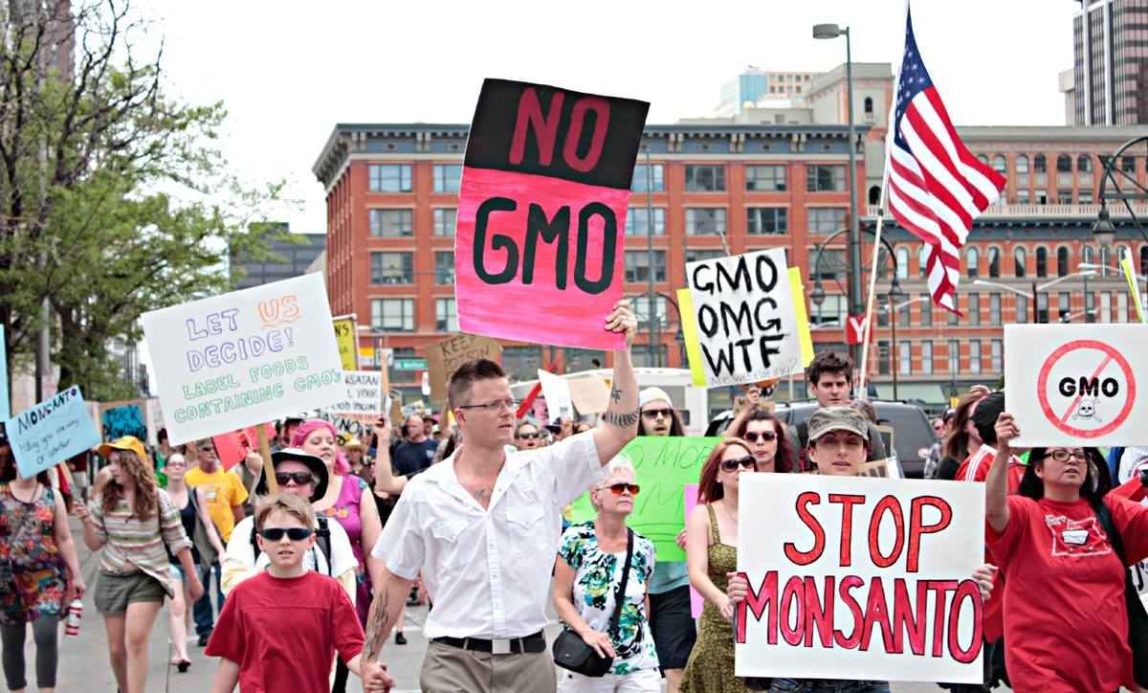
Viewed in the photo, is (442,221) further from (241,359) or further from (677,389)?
(241,359)

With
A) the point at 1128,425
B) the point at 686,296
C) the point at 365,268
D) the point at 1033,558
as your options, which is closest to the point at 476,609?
the point at 1033,558

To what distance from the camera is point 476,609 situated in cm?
614

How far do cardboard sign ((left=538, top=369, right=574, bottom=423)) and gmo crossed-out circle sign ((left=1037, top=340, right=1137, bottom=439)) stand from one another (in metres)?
15.7

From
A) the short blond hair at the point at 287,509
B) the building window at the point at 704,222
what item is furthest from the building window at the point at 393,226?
the short blond hair at the point at 287,509

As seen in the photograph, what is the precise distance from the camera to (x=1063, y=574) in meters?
6.66

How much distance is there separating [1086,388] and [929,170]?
8972 mm

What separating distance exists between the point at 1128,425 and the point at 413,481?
2.69 m

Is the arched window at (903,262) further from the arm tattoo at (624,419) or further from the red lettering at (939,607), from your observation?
the arm tattoo at (624,419)

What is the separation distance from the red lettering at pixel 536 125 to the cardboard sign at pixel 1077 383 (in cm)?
175

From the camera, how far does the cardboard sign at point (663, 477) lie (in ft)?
33.2

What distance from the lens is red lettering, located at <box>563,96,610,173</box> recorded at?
21.2 feet

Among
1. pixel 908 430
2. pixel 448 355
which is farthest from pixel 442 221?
pixel 908 430

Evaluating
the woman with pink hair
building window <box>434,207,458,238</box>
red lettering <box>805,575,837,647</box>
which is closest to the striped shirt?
the woman with pink hair

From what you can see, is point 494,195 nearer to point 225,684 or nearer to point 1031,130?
point 225,684
